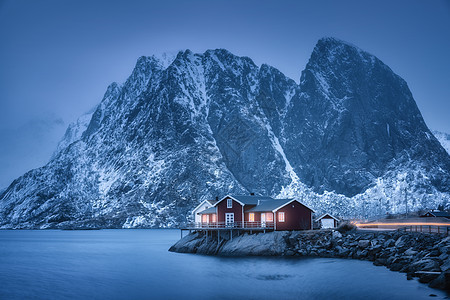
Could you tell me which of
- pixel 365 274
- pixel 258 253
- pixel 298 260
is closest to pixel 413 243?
pixel 365 274

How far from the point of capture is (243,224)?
79.6m

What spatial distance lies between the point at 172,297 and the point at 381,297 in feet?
69.9

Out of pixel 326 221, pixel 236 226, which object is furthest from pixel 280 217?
pixel 326 221

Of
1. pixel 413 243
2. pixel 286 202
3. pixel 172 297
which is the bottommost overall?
pixel 172 297

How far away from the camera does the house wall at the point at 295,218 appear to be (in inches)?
3066

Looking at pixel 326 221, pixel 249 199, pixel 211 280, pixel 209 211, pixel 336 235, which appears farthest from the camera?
pixel 209 211

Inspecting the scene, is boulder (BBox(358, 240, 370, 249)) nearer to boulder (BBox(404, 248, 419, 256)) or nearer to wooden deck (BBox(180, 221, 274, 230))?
boulder (BBox(404, 248, 419, 256))

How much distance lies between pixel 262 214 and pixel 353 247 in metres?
17.2

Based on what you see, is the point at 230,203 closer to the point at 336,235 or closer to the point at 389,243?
the point at 336,235

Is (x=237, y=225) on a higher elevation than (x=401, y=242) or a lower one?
higher

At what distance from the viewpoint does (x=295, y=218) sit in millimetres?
78812

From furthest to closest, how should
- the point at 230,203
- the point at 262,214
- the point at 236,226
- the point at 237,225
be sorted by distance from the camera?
the point at 230,203 → the point at 237,225 → the point at 236,226 → the point at 262,214

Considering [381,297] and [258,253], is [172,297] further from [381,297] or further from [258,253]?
[258,253]

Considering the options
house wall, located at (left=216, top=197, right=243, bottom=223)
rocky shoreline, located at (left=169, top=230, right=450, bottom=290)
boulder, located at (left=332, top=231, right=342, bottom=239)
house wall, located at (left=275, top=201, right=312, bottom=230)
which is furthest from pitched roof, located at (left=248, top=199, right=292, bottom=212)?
boulder, located at (left=332, top=231, right=342, bottom=239)
